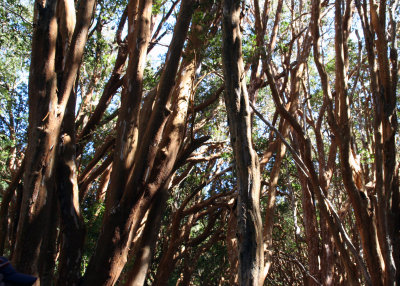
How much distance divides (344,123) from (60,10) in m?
3.62

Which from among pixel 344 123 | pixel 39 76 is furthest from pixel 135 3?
pixel 344 123

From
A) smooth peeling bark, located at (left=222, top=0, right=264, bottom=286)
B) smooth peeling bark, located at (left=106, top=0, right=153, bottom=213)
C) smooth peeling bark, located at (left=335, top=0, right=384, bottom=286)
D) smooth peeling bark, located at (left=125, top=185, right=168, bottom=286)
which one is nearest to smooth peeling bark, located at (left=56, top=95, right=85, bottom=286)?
smooth peeling bark, located at (left=106, top=0, right=153, bottom=213)

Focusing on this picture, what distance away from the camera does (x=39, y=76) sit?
13.4 ft

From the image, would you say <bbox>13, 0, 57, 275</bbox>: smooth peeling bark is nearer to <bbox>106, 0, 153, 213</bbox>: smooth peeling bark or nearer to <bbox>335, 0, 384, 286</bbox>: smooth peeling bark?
<bbox>106, 0, 153, 213</bbox>: smooth peeling bark

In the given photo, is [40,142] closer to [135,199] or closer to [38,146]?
[38,146]

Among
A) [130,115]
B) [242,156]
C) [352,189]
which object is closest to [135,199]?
[130,115]

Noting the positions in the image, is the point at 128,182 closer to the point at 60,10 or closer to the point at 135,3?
the point at 60,10

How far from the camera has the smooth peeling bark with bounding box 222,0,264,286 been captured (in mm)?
3059

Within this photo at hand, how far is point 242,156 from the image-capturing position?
3.39 meters

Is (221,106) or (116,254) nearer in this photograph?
(116,254)

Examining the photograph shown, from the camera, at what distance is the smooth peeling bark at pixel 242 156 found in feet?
10.0

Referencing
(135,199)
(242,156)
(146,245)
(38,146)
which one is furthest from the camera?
(146,245)

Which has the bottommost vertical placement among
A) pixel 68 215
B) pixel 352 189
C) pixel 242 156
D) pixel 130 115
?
pixel 68 215

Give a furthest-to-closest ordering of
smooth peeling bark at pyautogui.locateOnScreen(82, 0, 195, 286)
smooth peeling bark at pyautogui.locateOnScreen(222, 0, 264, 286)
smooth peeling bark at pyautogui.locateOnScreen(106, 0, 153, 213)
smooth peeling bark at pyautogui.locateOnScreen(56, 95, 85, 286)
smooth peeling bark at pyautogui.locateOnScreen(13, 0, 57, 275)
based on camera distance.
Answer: smooth peeling bark at pyautogui.locateOnScreen(106, 0, 153, 213), smooth peeling bark at pyautogui.locateOnScreen(56, 95, 85, 286), smooth peeling bark at pyautogui.locateOnScreen(82, 0, 195, 286), smooth peeling bark at pyautogui.locateOnScreen(13, 0, 57, 275), smooth peeling bark at pyautogui.locateOnScreen(222, 0, 264, 286)
